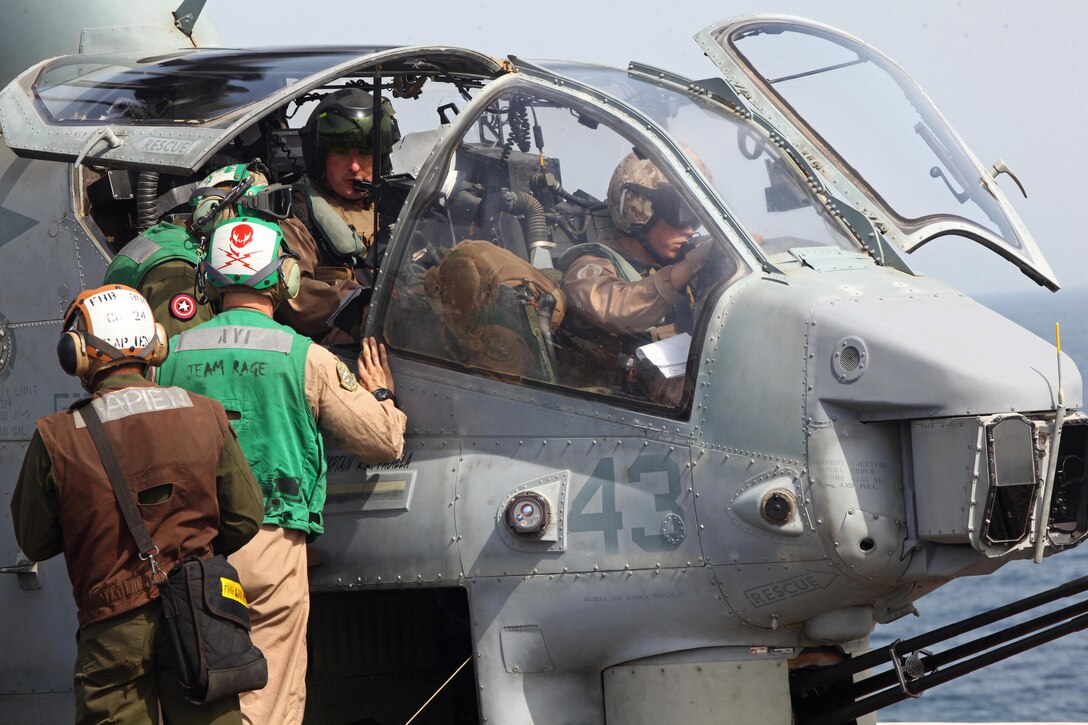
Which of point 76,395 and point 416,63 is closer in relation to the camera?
point 76,395

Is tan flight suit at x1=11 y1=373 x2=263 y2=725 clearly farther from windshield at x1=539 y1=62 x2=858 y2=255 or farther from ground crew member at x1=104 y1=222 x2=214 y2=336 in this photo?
windshield at x1=539 y1=62 x2=858 y2=255

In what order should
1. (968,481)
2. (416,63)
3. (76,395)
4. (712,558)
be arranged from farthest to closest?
(416,63) < (76,395) < (712,558) < (968,481)

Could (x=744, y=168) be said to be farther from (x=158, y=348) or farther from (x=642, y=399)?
(x=158, y=348)

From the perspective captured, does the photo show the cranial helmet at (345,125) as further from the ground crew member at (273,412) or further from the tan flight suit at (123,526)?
the tan flight suit at (123,526)

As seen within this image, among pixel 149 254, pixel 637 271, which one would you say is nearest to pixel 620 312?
pixel 637 271

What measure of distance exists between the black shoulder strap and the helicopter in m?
1.11

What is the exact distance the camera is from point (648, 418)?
4.77 metres

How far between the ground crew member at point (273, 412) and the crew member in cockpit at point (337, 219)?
1.83 ft

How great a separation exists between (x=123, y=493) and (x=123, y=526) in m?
0.10

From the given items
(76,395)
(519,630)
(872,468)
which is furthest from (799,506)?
(76,395)

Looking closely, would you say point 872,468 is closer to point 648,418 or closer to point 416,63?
point 648,418

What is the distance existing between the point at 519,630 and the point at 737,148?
1.86 m

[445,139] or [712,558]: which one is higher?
[445,139]

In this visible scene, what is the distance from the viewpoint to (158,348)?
14.6 feet
